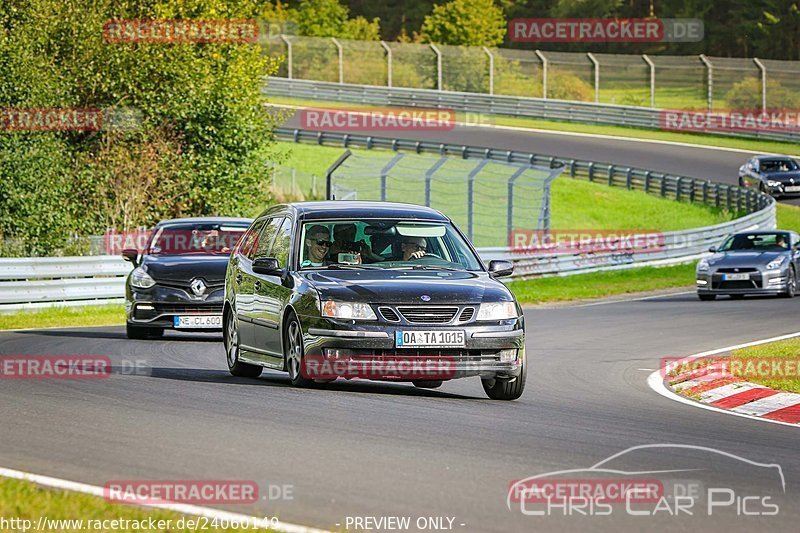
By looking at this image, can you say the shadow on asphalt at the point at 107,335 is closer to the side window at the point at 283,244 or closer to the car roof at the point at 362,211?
the side window at the point at 283,244

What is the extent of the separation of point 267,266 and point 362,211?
38.2 inches

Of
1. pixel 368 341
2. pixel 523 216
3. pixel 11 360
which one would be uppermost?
pixel 368 341

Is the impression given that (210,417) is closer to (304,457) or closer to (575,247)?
(304,457)

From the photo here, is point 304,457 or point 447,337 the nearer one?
point 304,457

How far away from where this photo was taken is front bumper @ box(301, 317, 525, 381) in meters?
11.3

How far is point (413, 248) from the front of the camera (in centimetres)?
1258

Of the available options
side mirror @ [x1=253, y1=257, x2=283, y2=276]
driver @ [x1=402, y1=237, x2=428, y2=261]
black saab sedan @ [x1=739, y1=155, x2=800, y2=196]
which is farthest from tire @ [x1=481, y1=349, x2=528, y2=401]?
black saab sedan @ [x1=739, y1=155, x2=800, y2=196]

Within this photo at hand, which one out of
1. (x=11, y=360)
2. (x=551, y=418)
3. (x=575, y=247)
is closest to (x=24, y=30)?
(x=575, y=247)

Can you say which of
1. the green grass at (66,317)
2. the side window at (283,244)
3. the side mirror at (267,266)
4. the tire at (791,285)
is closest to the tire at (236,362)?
the side window at (283,244)

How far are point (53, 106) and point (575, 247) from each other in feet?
40.5

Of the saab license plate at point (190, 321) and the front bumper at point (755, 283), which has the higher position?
the saab license plate at point (190, 321)

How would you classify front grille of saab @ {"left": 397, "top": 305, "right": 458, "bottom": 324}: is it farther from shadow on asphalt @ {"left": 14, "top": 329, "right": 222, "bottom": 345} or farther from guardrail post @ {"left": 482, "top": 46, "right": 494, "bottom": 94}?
guardrail post @ {"left": 482, "top": 46, "right": 494, "bottom": 94}

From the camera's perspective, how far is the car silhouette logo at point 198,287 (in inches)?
714

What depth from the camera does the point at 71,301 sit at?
25844 millimetres
